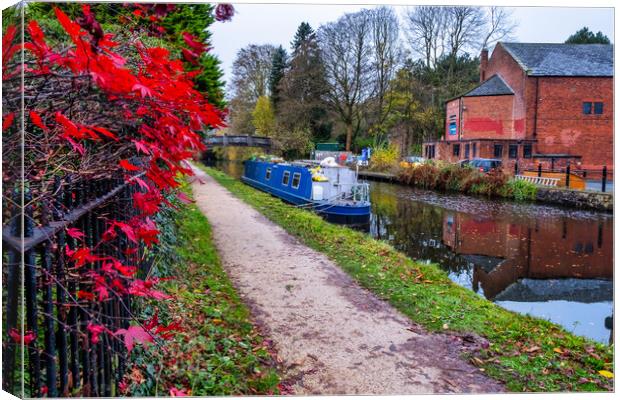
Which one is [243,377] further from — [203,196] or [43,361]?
[203,196]

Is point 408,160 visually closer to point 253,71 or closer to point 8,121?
point 253,71

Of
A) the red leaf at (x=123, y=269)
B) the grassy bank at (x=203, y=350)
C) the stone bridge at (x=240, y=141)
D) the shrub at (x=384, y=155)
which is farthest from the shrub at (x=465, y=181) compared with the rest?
the red leaf at (x=123, y=269)

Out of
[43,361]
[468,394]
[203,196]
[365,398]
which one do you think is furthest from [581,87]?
[203,196]

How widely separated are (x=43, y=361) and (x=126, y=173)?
0.98 m

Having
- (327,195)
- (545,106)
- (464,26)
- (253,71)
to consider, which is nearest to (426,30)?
(464,26)

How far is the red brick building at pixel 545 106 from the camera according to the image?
4.55 meters

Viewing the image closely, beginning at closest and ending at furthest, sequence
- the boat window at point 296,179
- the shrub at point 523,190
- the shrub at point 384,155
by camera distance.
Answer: the shrub at point 384,155 < the boat window at point 296,179 < the shrub at point 523,190

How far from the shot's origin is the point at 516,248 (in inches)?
377

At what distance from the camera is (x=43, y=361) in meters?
2.04

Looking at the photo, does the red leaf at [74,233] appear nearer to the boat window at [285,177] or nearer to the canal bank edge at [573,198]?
the canal bank edge at [573,198]

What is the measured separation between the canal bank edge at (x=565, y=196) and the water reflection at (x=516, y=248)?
9.2 inches

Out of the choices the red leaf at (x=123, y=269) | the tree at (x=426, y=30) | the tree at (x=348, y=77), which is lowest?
the red leaf at (x=123, y=269)

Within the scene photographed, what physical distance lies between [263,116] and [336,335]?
115 inches

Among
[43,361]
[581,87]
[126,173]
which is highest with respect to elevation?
[581,87]
